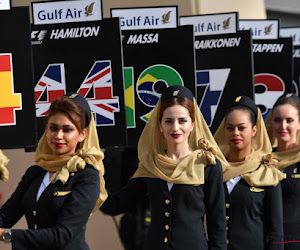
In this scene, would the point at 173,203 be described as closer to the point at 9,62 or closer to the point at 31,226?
the point at 31,226

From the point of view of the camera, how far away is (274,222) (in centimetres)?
593

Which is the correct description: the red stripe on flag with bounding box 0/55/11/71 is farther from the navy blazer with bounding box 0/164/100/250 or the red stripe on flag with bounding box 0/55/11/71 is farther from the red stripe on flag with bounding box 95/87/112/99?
the red stripe on flag with bounding box 95/87/112/99

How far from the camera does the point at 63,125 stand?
5012 millimetres

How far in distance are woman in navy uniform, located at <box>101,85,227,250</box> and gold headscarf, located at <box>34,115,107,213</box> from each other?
0.35 m

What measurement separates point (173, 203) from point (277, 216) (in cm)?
89

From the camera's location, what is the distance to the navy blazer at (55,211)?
15.5 feet

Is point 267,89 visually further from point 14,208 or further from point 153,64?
point 14,208

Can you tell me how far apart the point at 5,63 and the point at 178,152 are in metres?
1.16

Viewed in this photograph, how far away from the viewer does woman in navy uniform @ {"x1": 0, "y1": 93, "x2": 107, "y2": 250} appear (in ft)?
15.9

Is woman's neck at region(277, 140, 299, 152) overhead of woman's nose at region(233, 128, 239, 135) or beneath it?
beneath

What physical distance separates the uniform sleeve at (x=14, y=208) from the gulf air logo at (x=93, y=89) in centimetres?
149

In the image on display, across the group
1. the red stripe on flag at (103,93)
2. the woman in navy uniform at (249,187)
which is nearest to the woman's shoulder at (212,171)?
the woman in navy uniform at (249,187)

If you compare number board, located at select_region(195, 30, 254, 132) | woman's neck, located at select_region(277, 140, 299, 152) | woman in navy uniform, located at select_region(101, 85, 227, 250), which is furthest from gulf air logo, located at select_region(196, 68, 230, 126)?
woman in navy uniform, located at select_region(101, 85, 227, 250)

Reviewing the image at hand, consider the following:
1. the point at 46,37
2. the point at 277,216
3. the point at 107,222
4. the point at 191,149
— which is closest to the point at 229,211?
the point at 277,216
